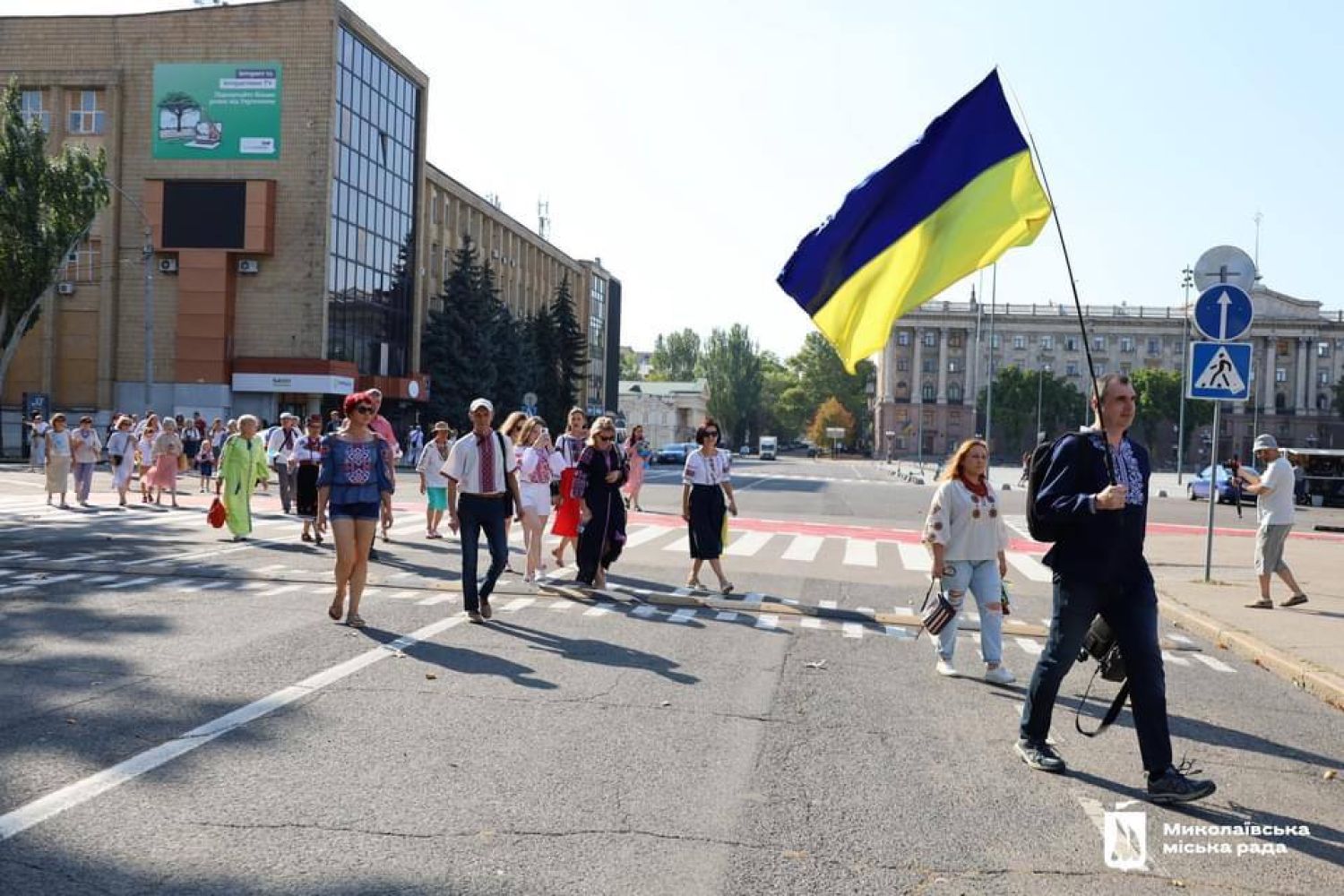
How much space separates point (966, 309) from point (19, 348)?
110 m

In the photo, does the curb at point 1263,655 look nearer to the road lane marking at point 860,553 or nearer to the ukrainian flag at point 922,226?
the ukrainian flag at point 922,226

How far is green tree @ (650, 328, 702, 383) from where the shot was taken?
179 metres

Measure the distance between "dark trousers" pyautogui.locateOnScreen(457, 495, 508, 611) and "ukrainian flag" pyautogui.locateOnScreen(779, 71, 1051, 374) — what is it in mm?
3860

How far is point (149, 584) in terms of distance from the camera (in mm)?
12273

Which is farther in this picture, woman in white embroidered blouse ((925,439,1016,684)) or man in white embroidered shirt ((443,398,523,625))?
man in white embroidered shirt ((443,398,523,625))

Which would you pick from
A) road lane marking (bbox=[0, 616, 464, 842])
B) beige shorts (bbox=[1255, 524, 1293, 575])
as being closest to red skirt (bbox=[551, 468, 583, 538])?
road lane marking (bbox=[0, 616, 464, 842])

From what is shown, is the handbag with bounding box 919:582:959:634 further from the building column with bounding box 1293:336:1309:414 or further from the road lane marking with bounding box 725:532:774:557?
the building column with bounding box 1293:336:1309:414

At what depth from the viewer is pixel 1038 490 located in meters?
6.01

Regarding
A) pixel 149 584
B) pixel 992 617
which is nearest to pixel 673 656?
pixel 992 617

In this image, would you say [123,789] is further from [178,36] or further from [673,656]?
[178,36]

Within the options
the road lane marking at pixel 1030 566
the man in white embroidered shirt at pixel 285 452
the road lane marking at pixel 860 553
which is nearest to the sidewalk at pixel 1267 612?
the road lane marking at pixel 1030 566

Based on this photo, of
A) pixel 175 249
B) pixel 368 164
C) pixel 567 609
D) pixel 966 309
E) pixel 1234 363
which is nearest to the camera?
pixel 567 609

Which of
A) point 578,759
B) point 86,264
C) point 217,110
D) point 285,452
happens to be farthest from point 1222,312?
point 86,264

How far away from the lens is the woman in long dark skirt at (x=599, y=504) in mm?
13039
